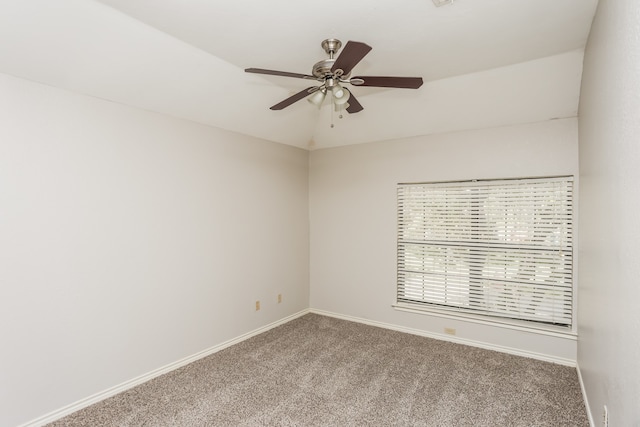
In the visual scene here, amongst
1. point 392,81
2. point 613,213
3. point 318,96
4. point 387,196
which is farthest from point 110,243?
point 613,213

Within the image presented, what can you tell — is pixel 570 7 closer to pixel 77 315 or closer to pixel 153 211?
pixel 153 211

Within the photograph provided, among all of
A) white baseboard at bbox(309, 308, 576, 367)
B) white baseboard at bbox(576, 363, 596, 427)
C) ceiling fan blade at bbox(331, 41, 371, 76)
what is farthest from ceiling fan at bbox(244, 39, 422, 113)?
white baseboard at bbox(309, 308, 576, 367)

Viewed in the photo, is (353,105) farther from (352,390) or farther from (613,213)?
(352,390)

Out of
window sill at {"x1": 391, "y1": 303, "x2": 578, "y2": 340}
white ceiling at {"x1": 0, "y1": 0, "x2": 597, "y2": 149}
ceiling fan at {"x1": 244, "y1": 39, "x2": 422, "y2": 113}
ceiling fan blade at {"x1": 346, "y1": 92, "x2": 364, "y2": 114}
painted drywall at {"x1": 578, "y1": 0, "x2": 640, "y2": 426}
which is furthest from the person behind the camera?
window sill at {"x1": 391, "y1": 303, "x2": 578, "y2": 340}

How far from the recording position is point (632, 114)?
1.31 metres

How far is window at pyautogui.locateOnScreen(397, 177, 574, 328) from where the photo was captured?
10.8 feet

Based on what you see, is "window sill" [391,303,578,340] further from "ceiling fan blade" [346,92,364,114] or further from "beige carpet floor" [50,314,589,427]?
"ceiling fan blade" [346,92,364,114]

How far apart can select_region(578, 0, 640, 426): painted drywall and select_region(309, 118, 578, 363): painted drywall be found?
0.68 m

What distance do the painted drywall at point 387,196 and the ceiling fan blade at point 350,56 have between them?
2197 millimetres

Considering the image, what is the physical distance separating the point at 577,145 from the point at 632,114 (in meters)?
2.24

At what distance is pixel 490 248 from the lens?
3646 mm

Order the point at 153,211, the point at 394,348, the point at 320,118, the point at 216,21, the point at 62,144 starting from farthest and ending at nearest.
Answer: the point at 320,118
the point at 394,348
the point at 153,211
the point at 62,144
the point at 216,21


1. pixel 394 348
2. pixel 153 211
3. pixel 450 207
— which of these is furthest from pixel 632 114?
pixel 153 211

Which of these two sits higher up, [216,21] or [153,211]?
[216,21]
